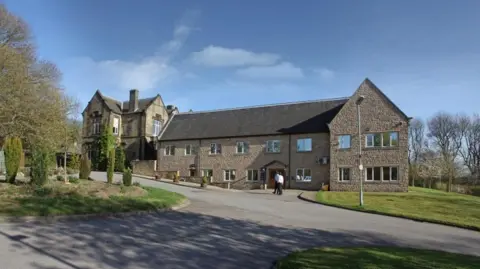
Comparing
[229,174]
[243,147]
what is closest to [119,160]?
[229,174]

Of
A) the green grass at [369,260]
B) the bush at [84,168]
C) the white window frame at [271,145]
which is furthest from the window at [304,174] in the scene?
the green grass at [369,260]

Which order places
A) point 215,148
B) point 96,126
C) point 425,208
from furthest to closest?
point 96,126
point 215,148
point 425,208

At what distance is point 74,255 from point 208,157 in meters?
34.1

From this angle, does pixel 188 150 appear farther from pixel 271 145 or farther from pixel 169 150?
pixel 271 145

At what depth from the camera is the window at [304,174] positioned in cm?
3634

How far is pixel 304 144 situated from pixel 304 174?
2.86 m

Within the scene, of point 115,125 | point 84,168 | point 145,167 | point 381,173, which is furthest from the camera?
point 115,125

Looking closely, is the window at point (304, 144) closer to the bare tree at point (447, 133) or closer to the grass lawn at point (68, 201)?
the grass lawn at point (68, 201)

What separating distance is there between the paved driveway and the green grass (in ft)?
2.78

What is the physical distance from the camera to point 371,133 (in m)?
34.0

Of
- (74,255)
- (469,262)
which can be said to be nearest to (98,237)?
(74,255)

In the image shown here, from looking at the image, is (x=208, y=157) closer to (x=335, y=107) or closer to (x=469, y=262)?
(x=335, y=107)

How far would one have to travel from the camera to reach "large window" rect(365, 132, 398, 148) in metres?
33.2

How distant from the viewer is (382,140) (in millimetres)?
33562
